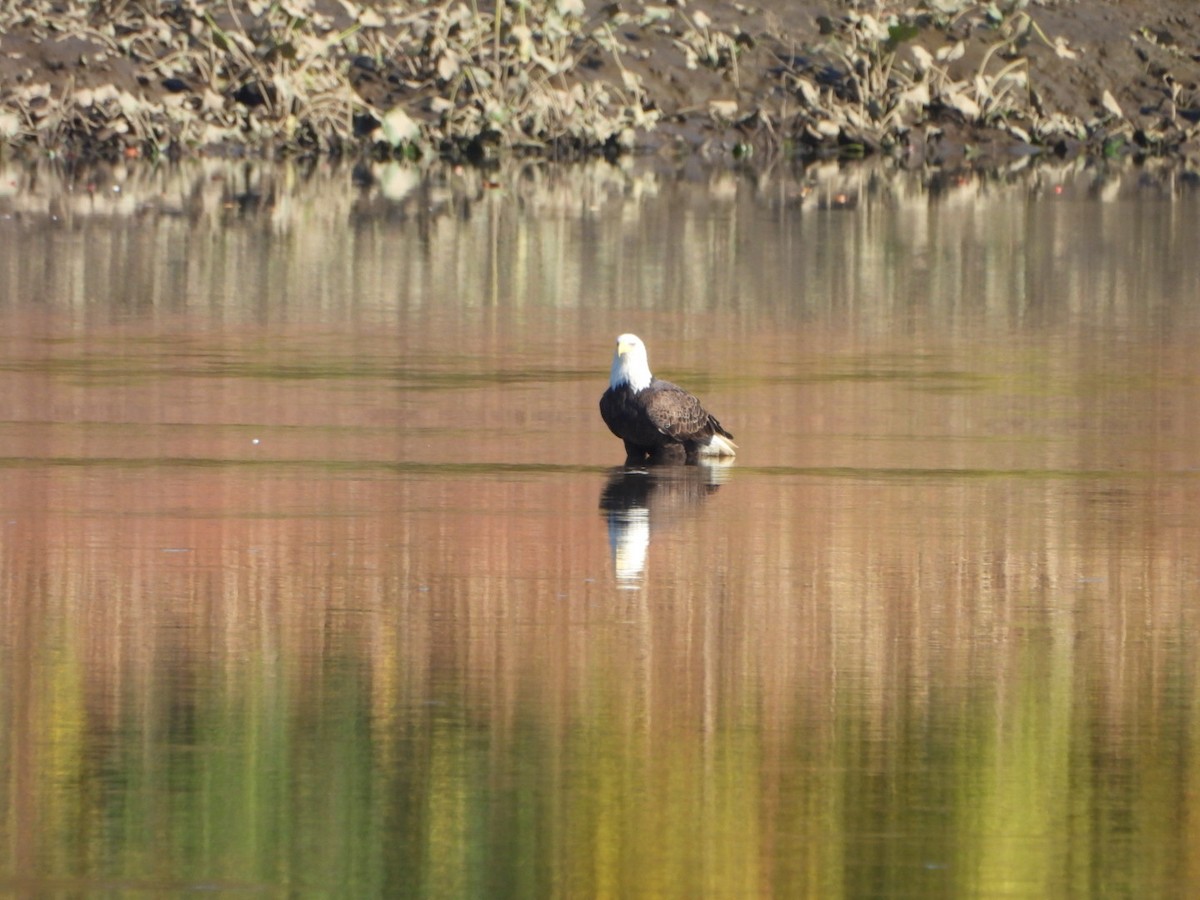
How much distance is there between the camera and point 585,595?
28.3ft

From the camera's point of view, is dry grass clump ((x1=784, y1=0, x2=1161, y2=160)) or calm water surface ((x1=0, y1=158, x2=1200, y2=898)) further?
dry grass clump ((x1=784, y1=0, x2=1161, y2=160))

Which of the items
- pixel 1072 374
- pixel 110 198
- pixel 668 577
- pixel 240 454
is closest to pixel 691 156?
pixel 110 198

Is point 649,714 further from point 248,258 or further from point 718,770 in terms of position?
point 248,258

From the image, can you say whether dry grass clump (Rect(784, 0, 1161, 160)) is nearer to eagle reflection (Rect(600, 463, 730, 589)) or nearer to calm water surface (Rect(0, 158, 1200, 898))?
calm water surface (Rect(0, 158, 1200, 898))

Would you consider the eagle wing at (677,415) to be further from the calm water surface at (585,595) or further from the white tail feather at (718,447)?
the calm water surface at (585,595)

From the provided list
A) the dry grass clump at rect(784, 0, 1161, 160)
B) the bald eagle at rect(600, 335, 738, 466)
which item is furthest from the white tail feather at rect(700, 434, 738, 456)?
the dry grass clump at rect(784, 0, 1161, 160)

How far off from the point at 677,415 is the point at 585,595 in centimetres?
274

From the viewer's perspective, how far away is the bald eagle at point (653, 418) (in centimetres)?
1130

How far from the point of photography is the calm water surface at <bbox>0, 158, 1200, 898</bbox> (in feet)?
20.2

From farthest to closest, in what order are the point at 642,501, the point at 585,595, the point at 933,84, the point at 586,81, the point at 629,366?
the point at 933,84 < the point at 586,81 < the point at 629,366 < the point at 642,501 < the point at 585,595

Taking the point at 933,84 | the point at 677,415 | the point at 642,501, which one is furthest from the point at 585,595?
the point at 933,84

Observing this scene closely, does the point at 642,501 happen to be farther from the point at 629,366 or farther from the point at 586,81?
the point at 586,81

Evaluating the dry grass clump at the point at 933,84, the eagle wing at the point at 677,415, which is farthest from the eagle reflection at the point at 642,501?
the dry grass clump at the point at 933,84

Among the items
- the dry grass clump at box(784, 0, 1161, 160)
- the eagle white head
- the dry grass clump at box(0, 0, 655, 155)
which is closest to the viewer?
the eagle white head
